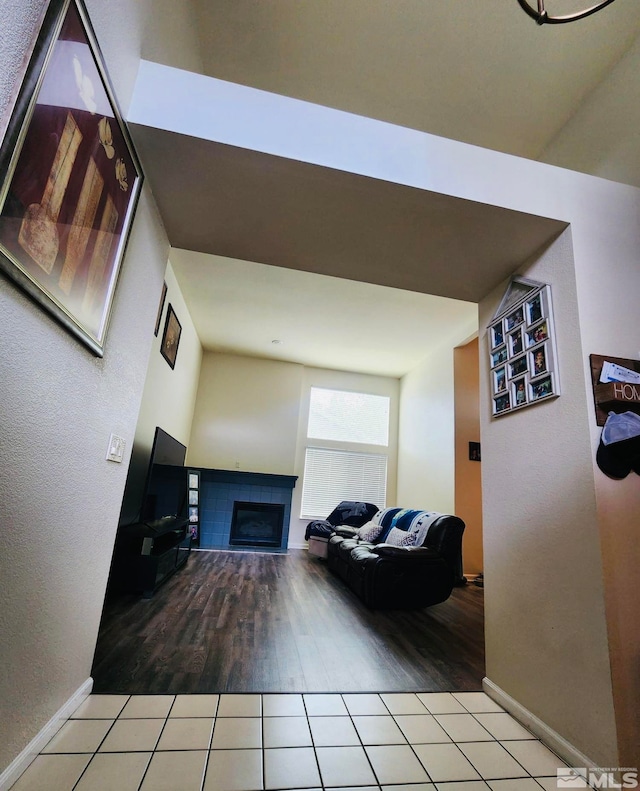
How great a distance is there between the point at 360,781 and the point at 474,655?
143cm

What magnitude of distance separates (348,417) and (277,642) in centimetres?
466

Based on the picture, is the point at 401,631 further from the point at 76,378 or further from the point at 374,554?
the point at 76,378

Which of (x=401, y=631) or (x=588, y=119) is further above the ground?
(x=588, y=119)

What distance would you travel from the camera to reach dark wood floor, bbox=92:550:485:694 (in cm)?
182

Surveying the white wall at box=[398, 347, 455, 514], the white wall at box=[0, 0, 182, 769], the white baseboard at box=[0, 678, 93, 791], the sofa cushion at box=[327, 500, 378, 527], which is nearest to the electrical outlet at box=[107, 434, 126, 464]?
the white wall at box=[0, 0, 182, 769]

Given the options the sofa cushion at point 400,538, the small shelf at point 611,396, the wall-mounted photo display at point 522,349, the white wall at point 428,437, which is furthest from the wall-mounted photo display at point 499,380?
the white wall at point 428,437

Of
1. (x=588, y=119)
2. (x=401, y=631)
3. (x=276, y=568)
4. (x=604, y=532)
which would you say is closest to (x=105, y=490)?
(x=604, y=532)

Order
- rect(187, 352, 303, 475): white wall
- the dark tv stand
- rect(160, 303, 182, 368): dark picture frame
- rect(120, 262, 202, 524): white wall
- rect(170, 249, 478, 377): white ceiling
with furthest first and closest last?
rect(187, 352, 303, 475): white wall, rect(170, 249, 478, 377): white ceiling, rect(160, 303, 182, 368): dark picture frame, rect(120, 262, 202, 524): white wall, the dark tv stand

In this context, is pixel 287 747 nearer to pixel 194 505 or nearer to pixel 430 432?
pixel 194 505

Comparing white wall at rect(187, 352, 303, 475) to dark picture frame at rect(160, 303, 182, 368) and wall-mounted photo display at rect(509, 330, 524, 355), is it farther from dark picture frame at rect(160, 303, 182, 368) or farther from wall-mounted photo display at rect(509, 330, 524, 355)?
wall-mounted photo display at rect(509, 330, 524, 355)

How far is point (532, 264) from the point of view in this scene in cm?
195

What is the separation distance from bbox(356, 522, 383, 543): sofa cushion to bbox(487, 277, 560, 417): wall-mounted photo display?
2856 mm

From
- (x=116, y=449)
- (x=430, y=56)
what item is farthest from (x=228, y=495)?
(x=430, y=56)

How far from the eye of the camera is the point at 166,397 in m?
4.32
